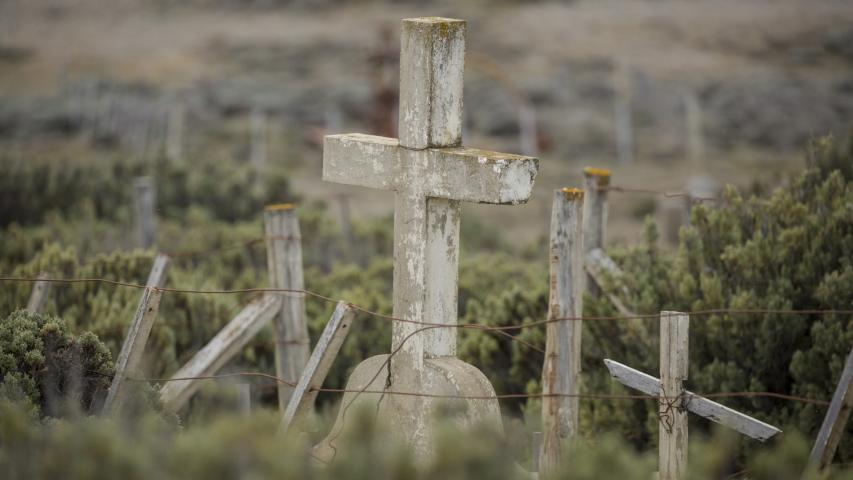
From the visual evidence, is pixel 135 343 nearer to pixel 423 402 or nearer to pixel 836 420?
pixel 423 402

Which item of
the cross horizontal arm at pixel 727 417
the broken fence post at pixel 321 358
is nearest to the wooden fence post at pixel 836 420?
the cross horizontal arm at pixel 727 417

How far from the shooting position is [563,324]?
6340 millimetres

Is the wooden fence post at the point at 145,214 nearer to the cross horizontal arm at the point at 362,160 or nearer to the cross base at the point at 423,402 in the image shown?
the cross horizontal arm at the point at 362,160

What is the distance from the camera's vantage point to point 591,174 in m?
7.51

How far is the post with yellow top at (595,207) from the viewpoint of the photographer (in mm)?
7539

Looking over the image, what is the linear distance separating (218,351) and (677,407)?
2770mm

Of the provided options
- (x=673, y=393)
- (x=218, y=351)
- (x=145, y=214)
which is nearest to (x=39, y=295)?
(x=218, y=351)

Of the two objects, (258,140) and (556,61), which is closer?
(258,140)

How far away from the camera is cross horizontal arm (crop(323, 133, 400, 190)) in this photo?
217 inches

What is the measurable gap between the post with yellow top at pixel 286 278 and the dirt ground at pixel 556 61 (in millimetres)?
17033

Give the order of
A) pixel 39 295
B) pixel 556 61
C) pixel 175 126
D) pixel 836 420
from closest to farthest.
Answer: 1. pixel 836 420
2. pixel 39 295
3. pixel 175 126
4. pixel 556 61

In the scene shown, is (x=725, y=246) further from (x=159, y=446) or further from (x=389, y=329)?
(x=159, y=446)

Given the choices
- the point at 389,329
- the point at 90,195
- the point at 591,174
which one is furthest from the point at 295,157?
the point at 591,174

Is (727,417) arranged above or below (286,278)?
below
